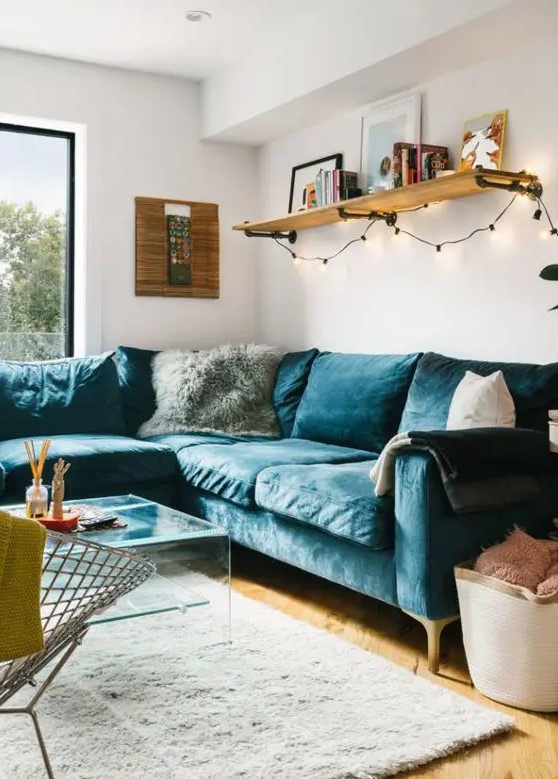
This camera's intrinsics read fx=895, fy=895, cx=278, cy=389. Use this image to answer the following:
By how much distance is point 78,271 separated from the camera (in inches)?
201

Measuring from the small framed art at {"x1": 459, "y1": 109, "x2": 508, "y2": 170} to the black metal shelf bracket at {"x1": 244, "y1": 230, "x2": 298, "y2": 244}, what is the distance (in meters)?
1.48

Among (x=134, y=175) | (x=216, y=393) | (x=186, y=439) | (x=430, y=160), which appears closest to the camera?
(x=430, y=160)

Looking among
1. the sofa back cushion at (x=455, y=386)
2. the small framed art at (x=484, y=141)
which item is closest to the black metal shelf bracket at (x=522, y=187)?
the small framed art at (x=484, y=141)

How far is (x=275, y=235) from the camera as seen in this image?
5.20m

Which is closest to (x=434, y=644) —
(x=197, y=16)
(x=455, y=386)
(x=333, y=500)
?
(x=333, y=500)

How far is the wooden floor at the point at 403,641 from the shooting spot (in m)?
2.14

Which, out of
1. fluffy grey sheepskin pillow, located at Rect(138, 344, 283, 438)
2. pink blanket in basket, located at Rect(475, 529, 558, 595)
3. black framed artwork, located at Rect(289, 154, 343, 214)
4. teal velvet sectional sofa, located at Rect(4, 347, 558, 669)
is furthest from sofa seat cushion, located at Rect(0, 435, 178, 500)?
pink blanket in basket, located at Rect(475, 529, 558, 595)

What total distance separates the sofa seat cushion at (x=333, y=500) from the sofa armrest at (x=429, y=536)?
0.10 m

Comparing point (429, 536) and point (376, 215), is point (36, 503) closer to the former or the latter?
point (429, 536)

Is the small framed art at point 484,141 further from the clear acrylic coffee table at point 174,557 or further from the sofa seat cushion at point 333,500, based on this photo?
the clear acrylic coffee table at point 174,557

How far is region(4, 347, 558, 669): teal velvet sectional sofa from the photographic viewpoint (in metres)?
2.77

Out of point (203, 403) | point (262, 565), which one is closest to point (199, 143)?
point (203, 403)

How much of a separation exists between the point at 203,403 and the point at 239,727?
2441mm

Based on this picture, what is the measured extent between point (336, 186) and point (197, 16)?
1.04m
